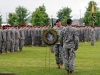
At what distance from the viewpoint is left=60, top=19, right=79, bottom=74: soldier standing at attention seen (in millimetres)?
12734

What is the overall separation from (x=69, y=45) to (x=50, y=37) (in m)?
1.19

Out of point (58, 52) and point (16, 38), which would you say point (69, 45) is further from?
point (16, 38)

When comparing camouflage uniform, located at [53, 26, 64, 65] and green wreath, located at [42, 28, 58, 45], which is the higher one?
green wreath, located at [42, 28, 58, 45]

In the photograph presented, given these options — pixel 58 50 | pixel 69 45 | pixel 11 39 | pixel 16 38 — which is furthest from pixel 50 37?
pixel 16 38

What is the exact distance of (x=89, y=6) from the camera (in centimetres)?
6162

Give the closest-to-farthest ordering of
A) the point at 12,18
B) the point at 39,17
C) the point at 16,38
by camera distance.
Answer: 1. the point at 16,38
2. the point at 39,17
3. the point at 12,18

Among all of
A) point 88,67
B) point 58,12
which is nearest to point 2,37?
point 88,67

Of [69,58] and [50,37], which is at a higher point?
[50,37]

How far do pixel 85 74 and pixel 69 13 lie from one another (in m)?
49.5

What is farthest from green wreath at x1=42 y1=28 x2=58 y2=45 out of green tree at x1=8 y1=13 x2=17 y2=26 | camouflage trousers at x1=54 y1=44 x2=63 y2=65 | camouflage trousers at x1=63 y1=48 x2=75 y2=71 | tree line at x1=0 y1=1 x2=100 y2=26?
green tree at x1=8 y1=13 x2=17 y2=26

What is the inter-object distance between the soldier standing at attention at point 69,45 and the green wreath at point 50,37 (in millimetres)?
668

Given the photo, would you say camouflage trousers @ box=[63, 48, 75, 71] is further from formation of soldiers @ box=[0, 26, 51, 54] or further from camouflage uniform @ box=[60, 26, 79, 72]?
formation of soldiers @ box=[0, 26, 51, 54]

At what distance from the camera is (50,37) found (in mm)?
13672

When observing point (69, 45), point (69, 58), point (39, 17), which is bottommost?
point (69, 58)
